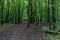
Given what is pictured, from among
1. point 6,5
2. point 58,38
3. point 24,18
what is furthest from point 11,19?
point 58,38

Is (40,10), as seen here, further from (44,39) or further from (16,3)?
(44,39)

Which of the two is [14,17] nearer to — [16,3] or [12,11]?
[12,11]

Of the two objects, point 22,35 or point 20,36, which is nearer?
point 20,36

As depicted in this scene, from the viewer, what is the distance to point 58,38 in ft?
51.9

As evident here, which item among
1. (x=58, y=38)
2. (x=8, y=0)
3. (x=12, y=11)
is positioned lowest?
(x=58, y=38)

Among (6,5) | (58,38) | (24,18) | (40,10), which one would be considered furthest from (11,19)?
(58,38)

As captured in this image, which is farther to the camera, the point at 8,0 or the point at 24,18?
the point at 24,18

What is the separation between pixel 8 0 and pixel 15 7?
160 inches

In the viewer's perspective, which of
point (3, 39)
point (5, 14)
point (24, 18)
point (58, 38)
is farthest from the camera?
point (24, 18)

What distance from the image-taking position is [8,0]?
3584 centimetres

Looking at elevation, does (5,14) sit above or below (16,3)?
below

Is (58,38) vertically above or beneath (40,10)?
beneath

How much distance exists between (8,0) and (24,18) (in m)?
16.1

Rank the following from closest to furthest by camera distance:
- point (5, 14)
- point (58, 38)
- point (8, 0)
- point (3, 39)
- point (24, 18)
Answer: point (3, 39) < point (58, 38) < point (8, 0) < point (5, 14) < point (24, 18)
